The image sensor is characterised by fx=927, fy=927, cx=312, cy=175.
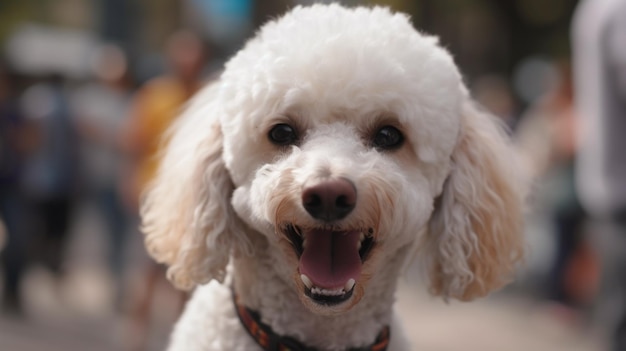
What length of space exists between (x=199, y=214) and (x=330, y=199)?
0.58 m

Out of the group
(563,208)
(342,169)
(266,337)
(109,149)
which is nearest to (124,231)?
(109,149)

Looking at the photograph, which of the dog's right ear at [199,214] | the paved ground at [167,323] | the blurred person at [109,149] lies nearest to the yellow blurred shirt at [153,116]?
the paved ground at [167,323]

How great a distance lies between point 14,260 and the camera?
722 centimetres

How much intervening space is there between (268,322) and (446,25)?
2096 cm

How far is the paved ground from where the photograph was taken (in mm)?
6430

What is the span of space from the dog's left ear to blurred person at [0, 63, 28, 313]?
514 cm

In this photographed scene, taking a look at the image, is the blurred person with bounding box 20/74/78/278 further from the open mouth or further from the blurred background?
the open mouth

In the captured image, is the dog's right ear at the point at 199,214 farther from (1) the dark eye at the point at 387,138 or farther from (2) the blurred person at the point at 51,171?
(2) the blurred person at the point at 51,171

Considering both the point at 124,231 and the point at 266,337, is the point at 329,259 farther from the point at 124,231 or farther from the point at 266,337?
the point at 124,231

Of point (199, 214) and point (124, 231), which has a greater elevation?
point (124, 231)

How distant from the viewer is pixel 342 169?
7.62 feet

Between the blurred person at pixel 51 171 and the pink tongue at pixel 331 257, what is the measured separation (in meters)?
5.30

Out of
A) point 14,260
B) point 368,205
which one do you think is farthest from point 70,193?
point 368,205

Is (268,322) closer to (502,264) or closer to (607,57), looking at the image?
(502,264)
